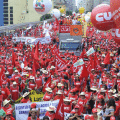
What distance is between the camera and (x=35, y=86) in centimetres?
903

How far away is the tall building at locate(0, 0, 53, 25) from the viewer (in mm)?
68938

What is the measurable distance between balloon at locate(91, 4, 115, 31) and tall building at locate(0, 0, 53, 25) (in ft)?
204

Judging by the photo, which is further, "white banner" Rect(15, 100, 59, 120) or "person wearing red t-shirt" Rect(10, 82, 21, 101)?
"person wearing red t-shirt" Rect(10, 82, 21, 101)

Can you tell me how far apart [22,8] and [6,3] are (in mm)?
4594

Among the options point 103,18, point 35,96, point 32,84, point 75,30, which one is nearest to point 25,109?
point 35,96

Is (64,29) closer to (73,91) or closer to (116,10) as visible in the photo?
(116,10)

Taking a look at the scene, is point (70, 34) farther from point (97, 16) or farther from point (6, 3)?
point (6, 3)

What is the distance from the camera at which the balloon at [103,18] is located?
27.3 ft

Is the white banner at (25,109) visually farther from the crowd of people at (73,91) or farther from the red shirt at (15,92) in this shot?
the red shirt at (15,92)

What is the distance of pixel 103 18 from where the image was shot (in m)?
8.45

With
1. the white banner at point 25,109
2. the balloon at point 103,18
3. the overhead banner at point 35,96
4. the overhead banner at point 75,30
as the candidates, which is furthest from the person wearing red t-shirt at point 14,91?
the overhead banner at point 75,30

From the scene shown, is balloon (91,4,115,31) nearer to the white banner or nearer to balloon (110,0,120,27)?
balloon (110,0,120,27)

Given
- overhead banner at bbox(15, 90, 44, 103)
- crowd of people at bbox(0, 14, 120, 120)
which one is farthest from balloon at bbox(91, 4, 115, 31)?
overhead banner at bbox(15, 90, 44, 103)

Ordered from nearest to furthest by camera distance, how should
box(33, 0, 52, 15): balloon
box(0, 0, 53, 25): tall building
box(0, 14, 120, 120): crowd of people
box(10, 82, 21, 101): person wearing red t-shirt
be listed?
box(0, 14, 120, 120): crowd of people → box(10, 82, 21, 101): person wearing red t-shirt → box(33, 0, 52, 15): balloon → box(0, 0, 53, 25): tall building
